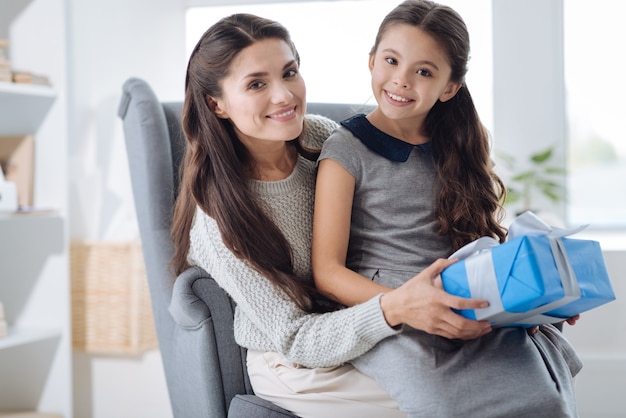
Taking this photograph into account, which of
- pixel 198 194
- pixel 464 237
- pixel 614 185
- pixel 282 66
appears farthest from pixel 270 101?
pixel 614 185

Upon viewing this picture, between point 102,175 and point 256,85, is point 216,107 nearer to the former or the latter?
point 256,85

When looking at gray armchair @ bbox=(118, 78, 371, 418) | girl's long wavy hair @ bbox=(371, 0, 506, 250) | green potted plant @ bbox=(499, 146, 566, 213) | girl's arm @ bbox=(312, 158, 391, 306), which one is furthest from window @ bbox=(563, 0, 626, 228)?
girl's arm @ bbox=(312, 158, 391, 306)

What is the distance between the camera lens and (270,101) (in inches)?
60.2

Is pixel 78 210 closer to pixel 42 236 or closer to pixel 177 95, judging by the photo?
pixel 42 236

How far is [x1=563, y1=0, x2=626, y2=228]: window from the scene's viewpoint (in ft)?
10.4

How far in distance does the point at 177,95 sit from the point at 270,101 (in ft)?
5.94

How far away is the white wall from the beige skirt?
55.7 inches

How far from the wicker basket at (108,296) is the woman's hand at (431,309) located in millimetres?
1511

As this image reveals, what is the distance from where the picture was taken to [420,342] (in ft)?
4.36

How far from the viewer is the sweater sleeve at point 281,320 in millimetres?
1352

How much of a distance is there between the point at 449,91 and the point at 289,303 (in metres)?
0.54

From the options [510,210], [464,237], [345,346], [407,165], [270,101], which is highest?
[270,101]

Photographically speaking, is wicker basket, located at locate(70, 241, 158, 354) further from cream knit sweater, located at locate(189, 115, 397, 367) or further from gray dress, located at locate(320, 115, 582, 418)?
gray dress, located at locate(320, 115, 582, 418)

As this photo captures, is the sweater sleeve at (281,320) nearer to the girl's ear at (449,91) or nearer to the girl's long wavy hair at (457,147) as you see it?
the girl's long wavy hair at (457,147)
